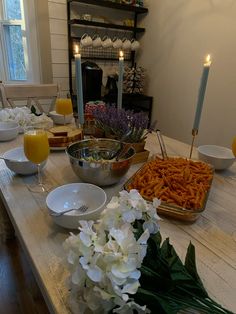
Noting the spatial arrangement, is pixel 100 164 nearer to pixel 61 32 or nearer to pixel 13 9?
pixel 61 32

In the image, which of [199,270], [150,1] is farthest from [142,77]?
[199,270]

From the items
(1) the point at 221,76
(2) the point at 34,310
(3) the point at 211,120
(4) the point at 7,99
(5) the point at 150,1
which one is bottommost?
(2) the point at 34,310

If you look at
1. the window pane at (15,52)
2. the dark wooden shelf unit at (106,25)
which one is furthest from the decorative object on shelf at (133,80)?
the window pane at (15,52)

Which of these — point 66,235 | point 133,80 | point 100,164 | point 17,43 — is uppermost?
point 17,43

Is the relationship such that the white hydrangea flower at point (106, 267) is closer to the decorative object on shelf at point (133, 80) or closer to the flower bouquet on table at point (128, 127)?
the flower bouquet on table at point (128, 127)

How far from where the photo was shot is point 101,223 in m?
0.43

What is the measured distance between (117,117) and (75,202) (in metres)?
0.48

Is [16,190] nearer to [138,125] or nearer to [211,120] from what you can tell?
[138,125]

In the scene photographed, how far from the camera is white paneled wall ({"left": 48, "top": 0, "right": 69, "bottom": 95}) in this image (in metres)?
2.45

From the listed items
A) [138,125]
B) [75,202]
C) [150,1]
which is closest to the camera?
[75,202]

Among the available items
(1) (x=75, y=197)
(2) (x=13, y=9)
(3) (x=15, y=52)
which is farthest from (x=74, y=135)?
(2) (x=13, y=9)

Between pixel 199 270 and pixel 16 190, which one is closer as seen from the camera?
pixel 199 270

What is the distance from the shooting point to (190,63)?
245cm

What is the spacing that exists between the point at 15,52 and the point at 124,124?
212cm
